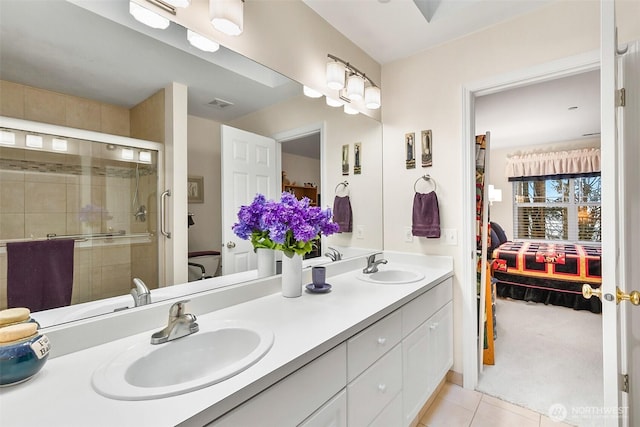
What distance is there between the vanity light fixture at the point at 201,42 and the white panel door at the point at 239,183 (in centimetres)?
34

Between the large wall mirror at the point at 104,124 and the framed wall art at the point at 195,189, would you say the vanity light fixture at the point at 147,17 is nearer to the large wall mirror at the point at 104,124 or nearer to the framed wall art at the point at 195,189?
the large wall mirror at the point at 104,124

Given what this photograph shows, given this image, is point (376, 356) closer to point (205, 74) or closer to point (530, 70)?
point (205, 74)

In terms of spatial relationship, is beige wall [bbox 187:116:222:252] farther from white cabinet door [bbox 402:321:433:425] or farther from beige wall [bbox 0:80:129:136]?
white cabinet door [bbox 402:321:433:425]

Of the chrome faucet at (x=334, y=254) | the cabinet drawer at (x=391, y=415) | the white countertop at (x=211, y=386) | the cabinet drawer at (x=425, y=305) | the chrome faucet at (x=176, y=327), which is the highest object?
the chrome faucet at (x=334, y=254)

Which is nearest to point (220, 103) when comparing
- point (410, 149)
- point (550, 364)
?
point (410, 149)

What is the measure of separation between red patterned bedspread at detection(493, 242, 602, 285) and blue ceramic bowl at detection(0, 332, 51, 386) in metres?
4.71

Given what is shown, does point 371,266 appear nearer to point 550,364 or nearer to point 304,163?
point 304,163

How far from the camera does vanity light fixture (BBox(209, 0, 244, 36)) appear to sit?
125cm

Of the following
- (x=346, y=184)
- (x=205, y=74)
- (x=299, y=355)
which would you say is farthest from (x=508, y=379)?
(x=205, y=74)

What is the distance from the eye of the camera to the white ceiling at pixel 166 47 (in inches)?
35.6

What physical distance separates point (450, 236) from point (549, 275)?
8.81ft

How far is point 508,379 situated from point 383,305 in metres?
1.61

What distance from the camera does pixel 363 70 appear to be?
2299mm

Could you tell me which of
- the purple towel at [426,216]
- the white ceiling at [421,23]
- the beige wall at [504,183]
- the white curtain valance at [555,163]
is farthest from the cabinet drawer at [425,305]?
the white curtain valance at [555,163]
